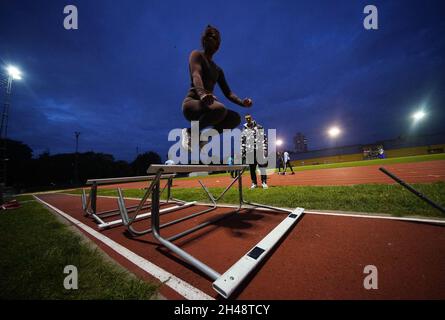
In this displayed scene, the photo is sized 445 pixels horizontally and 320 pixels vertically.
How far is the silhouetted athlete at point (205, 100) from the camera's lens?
6.46 feet

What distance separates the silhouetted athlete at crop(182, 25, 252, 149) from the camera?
197cm

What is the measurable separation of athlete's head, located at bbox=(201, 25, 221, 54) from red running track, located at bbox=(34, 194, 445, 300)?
2.59m

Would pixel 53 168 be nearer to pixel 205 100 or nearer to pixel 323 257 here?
pixel 205 100

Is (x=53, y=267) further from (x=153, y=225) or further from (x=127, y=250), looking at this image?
(x=153, y=225)

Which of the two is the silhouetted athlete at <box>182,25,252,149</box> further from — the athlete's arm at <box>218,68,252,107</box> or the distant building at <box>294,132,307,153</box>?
the distant building at <box>294,132,307,153</box>

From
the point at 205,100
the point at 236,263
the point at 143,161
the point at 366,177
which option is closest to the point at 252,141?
the point at 205,100

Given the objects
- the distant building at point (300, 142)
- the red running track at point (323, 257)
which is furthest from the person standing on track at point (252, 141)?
the distant building at point (300, 142)

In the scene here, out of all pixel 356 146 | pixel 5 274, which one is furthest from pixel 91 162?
pixel 356 146

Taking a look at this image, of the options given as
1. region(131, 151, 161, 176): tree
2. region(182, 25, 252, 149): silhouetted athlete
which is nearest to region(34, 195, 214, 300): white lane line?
region(182, 25, 252, 149): silhouetted athlete

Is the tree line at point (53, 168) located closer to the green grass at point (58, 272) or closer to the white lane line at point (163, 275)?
the green grass at point (58, 272)

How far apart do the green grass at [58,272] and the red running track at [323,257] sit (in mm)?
151

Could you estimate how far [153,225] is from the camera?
6.62ft

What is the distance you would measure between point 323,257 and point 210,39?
114 inches
